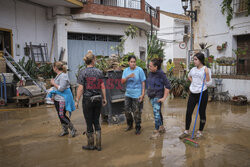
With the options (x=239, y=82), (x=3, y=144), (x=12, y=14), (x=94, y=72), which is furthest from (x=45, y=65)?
(x=239, y=82)

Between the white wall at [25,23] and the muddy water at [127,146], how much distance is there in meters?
6.24

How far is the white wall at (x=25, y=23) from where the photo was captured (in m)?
10.5

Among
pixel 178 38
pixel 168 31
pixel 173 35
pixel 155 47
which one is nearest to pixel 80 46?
pixel 155 47

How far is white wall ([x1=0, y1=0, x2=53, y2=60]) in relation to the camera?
10.5 metres

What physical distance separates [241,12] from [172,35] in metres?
18.3

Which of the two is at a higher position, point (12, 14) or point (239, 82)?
point (12, 14)

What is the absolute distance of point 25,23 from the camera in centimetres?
1145

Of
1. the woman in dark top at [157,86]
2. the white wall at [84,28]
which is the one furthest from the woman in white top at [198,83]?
the white wall at [84,28]

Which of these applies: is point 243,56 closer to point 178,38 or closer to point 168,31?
point 178,38

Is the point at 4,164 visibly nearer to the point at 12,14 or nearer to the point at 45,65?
the point at 45,65

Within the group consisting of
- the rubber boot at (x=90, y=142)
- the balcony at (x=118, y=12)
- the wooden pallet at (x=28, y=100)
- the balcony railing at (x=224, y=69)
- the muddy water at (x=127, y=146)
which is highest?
the balcony at (x=118, y=12)

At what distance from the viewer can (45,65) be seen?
10.7 metres

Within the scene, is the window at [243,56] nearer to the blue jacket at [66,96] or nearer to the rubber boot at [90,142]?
the blue jacket at [66,96]

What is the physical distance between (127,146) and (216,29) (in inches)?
376
